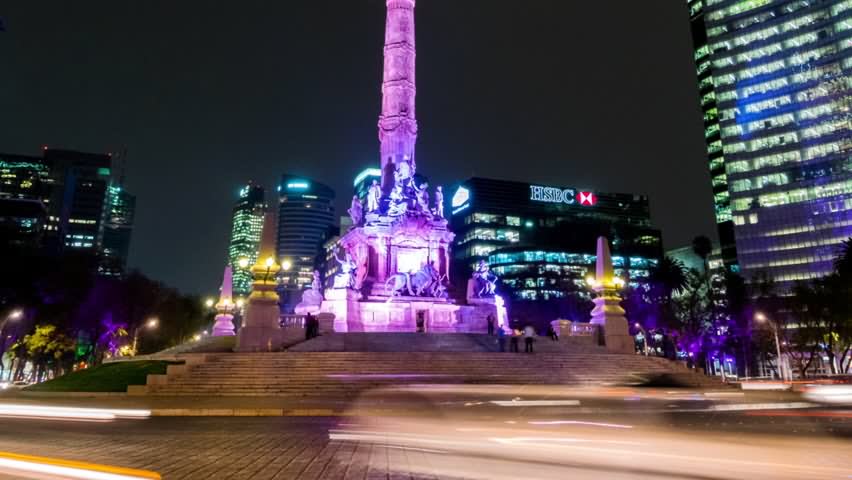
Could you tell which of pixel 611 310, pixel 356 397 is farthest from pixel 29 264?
pixel 611 310

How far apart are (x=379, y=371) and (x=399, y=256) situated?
51.9ft

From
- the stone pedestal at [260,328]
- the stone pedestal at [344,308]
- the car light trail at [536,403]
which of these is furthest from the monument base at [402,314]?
the car light trail at [536,403]

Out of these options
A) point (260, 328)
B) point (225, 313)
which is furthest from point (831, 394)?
point (225, 313)

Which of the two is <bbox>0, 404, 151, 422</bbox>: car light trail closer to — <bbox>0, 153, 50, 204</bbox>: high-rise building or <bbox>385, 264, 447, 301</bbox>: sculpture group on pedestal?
<bbox>385, 264, 447, 301</bbox>: sculpture group on pedestal

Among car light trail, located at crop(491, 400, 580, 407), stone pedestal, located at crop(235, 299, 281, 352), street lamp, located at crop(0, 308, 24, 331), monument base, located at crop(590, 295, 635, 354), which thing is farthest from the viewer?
street lamp, located at crop(0, 308, 24, 331)

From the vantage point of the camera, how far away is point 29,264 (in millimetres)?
34438

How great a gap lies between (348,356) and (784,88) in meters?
93.7

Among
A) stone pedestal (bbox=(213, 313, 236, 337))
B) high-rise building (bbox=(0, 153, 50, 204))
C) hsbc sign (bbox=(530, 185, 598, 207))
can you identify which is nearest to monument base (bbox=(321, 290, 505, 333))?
stone pedestal (bbox=(213, 313, 236, 337))

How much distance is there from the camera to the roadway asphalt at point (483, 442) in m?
6.25

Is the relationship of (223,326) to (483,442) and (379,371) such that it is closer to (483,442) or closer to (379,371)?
(379,371)

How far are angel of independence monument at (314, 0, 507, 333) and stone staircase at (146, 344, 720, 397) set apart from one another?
10131mm

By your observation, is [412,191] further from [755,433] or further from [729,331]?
[729,331]

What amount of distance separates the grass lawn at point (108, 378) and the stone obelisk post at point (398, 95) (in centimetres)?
2001

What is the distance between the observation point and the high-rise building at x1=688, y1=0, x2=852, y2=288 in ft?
273
